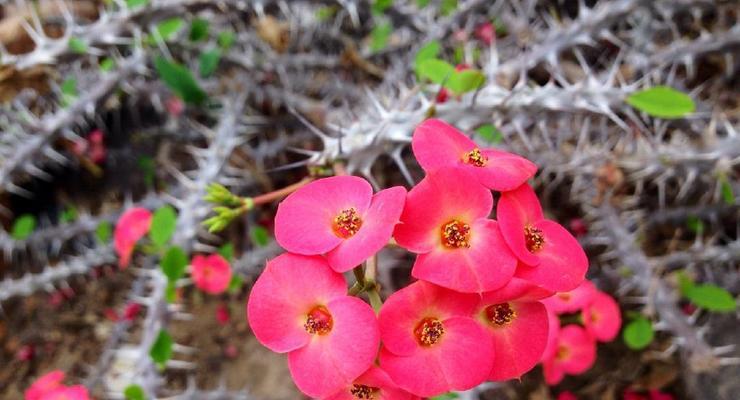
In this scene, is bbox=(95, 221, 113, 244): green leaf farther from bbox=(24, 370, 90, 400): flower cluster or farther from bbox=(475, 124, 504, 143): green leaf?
bbox=(475, 124, 504, 143): green leaf

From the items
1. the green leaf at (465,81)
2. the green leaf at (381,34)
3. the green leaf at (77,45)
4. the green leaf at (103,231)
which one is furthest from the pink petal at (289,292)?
the green leaf at (103,231)

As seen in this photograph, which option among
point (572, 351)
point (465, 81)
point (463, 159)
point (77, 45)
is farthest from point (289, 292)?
point (77, 45)

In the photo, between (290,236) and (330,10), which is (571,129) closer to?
(330,10)

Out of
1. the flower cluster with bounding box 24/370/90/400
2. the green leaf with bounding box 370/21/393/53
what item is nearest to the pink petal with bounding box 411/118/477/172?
the flower cluster with bounding box 24/370/90/400

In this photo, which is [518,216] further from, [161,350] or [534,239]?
[161,350]

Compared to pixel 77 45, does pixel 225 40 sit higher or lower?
lower

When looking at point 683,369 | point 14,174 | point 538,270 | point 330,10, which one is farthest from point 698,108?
point 14,174

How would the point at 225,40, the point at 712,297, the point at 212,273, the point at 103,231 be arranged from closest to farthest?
the point at 712,297
the point at 212,273
the point at 225,40
the point at 103,231
